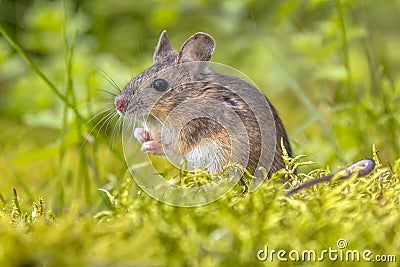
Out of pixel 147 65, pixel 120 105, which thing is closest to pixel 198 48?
pixel 120 105

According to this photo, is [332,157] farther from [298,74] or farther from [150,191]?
[298,74]

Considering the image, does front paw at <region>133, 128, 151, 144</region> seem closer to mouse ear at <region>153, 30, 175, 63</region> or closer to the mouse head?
the mouse head

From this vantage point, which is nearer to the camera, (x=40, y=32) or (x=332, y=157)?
(x=332, y=157)

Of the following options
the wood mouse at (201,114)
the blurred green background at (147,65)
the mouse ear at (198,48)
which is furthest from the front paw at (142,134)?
the mouse ear at (198,48)

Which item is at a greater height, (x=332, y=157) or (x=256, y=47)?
(x=256, y=47)

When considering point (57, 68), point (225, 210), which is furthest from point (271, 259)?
point (57, 68)

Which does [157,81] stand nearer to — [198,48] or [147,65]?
[198,48]
